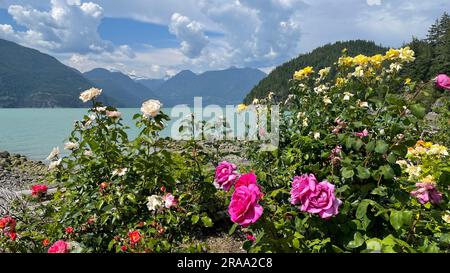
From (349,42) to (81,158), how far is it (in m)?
154

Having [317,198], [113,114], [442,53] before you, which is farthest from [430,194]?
[442,53]

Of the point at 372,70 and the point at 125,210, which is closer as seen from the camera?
the point at 125,210

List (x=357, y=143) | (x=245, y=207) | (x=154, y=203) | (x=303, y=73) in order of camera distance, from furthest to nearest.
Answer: (x=303, y=73), (x=154, y=203), (x=357, y=143), (x=245, y=207)

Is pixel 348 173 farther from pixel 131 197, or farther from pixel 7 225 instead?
pixel 7 225

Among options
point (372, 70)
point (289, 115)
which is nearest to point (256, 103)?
point (289, 115)

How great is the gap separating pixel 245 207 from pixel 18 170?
16.6 metres

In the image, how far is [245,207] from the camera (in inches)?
54.5

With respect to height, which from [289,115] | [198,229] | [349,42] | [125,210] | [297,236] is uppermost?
[349,42]

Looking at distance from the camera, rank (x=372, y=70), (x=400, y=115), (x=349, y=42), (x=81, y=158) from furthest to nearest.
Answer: (x=349, y=42) → (x=372, y=70) → (x=81, y=158) → (x=400, y=115)

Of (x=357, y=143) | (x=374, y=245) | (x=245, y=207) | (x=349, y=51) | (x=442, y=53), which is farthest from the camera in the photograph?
(x=349, y=51)

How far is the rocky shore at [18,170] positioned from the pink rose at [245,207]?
1238cm
